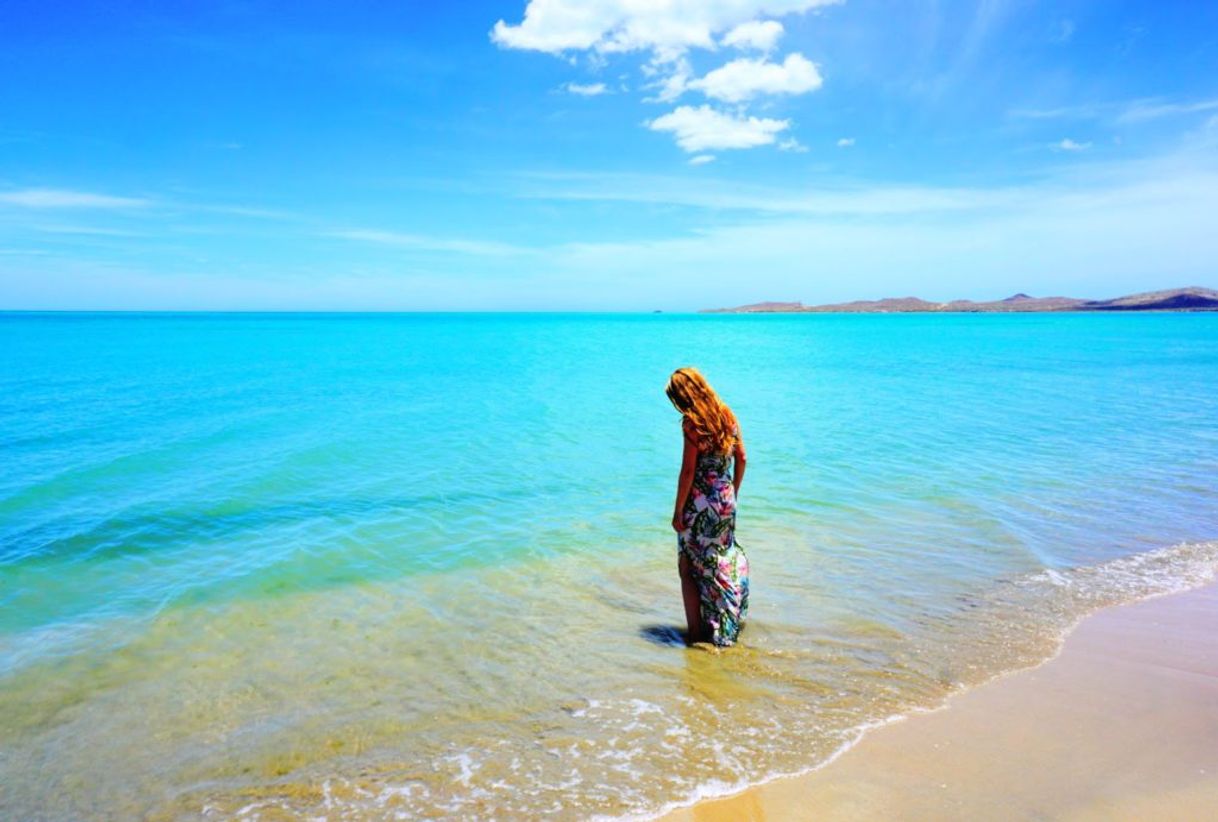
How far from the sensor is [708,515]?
624 cm

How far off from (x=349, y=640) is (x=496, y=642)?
4.44 ft

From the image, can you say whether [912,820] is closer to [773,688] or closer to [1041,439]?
[773,688]

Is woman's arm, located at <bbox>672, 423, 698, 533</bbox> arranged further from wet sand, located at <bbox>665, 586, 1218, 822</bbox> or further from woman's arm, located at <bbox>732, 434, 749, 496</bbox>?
wet sand, located at <bbox>665, 586, 1218, 822</bbox>

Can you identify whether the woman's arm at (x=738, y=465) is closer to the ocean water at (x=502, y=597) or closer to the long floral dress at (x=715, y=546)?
the long floral dress at (x=715, y=546)

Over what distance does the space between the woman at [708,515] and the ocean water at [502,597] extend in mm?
303

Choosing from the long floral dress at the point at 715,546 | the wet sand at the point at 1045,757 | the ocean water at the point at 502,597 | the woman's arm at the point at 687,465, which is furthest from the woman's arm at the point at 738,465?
the wet sand at the point at 1045,757

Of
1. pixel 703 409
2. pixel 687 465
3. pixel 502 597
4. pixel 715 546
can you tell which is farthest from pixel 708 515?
pixel 502 597

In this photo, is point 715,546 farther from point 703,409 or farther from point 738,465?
point 703,409

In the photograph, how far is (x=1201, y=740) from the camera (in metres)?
4.71

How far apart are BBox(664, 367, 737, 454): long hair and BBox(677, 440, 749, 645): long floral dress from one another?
0.13 meters

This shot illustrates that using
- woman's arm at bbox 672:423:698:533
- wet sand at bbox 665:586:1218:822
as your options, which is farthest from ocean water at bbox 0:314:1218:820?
woman's arm at bbox 672:423:698:533

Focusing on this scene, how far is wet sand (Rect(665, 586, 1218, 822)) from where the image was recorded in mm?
4117

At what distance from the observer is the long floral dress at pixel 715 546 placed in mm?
6180

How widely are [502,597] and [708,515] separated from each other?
271 cm
